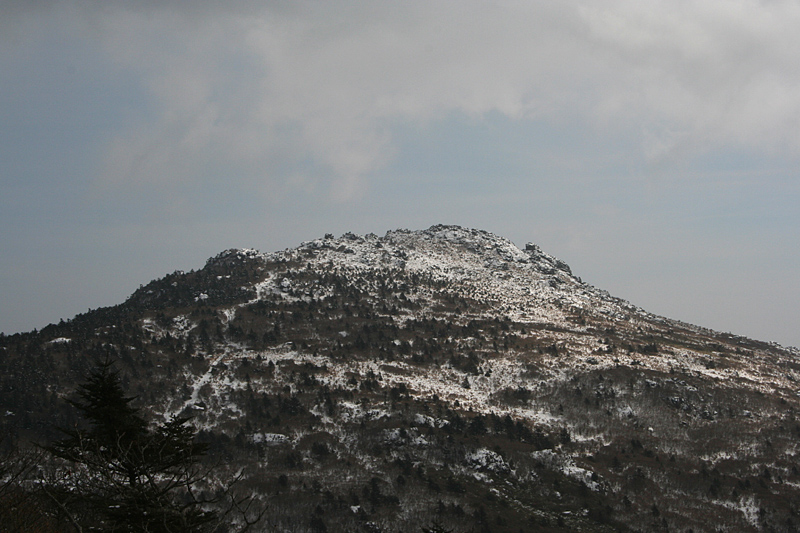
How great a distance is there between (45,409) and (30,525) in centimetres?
15979

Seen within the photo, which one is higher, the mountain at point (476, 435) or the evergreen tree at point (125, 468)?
the evergreen tree at point (125, 468)

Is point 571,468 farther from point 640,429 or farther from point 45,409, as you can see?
point 45,409

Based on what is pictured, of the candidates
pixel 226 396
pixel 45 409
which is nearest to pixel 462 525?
pixel 226 396

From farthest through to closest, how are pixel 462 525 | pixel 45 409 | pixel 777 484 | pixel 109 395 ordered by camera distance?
pixel 45 409 < pixel 777 484 < pixel 462 525 < pixel 109 395

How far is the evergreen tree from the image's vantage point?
2386 centimetres

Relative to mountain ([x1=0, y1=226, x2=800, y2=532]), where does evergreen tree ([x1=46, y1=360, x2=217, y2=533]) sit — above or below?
above

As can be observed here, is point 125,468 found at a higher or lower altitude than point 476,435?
higher

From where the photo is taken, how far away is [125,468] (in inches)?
1110

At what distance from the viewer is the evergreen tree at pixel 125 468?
23.9 meters

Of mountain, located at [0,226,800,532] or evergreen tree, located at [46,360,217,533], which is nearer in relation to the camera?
evergreen tree, located at [46,360,217,533]

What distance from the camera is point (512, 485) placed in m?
144

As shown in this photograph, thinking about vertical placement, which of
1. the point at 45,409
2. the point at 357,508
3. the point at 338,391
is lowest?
the point at 357,508

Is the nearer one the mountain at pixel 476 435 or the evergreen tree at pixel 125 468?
the evergreen tree at pixel 125 468

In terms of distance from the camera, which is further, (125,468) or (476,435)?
→ (476,435)
